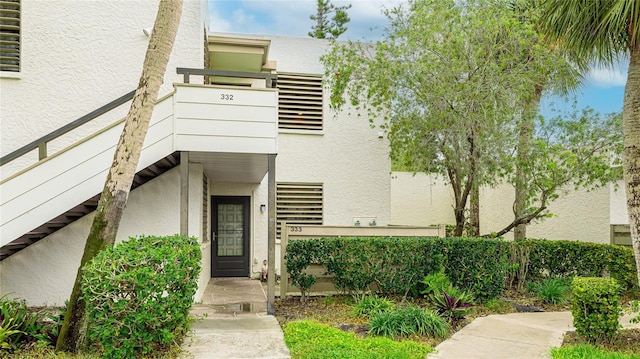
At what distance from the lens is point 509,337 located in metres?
7.39

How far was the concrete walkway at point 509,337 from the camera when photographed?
6.54m

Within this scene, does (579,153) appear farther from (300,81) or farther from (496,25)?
(300,81)

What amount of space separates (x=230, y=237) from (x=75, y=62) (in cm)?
612

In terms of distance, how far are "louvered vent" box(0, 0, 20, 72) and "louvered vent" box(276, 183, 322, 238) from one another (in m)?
6.93

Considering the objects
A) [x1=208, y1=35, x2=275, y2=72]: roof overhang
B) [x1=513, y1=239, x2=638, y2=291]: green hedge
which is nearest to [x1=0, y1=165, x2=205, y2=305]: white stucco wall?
[x1=208, y1=35, x2=275, y2=72]: roof overhang

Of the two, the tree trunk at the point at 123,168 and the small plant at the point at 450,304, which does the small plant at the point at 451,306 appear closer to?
the small plant at the point at 450,304

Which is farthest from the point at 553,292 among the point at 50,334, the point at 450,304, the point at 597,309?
the point at 50,334

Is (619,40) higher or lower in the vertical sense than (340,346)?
higher

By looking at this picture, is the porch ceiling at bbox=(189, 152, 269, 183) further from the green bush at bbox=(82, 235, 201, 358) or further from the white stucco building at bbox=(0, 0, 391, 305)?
the green bush at bbox=(82, 235, 201, 358)

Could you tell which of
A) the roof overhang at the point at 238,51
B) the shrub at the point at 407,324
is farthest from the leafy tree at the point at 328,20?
the shrub at the point at 407,324

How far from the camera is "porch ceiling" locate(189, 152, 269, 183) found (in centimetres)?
897

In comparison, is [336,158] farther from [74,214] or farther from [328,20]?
[328,20]

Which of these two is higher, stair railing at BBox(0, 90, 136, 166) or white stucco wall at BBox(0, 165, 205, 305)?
stair railing at BBox(0, 90, 136, 166)

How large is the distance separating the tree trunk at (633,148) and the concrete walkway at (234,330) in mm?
4949
